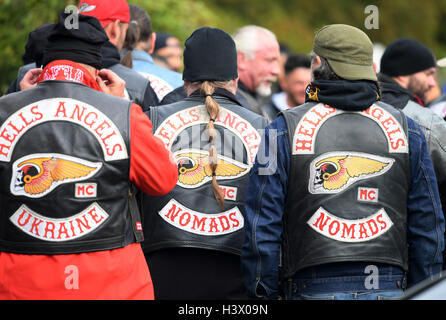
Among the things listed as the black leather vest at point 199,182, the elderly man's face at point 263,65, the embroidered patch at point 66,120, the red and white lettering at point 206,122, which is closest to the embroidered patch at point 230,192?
the black leather vest at point 199,182

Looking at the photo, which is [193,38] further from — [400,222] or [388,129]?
[400,222]

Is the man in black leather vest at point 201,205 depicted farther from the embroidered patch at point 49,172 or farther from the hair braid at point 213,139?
the embroidered patch at point 49,172

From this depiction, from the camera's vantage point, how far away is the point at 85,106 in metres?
3.33

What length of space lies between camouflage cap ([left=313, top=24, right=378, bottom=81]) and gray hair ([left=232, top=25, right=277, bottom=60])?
9.26ft

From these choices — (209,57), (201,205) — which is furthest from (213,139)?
(209,57)

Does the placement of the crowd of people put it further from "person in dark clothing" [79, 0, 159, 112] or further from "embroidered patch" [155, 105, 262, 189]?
"person in dark clothing" [79, 0, 159, 112]

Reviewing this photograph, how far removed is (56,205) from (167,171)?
514 mm

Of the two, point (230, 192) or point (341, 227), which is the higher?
point (230, 192)

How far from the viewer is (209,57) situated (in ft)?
13.3

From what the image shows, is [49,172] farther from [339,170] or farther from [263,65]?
[263,65]

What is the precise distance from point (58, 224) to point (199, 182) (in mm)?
883

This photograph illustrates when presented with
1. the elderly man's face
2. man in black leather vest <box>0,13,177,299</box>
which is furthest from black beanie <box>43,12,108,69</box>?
the elderly man's face

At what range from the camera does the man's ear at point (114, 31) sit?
16.2 ft
